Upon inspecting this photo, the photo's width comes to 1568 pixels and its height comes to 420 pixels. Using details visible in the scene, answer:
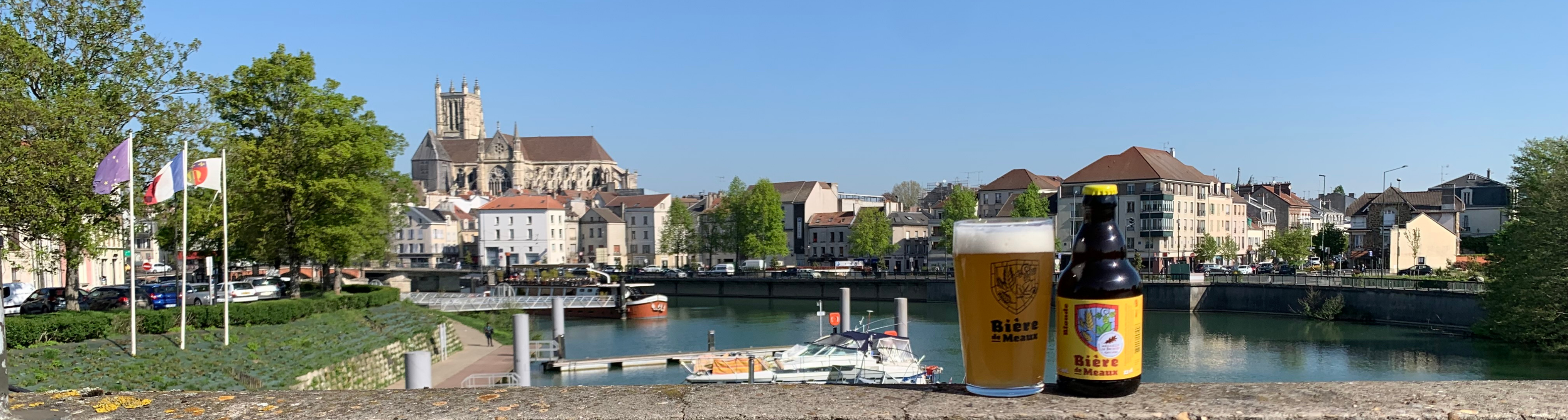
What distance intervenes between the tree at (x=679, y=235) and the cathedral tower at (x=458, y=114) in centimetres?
10069

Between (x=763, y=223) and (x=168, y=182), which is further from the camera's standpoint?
(x=763, y=223)

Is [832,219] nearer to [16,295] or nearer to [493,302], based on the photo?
[493,302]

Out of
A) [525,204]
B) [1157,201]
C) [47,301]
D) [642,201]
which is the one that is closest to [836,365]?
[47,301]

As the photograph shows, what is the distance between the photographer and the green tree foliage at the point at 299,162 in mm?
35656

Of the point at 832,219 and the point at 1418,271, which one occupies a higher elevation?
the point at 832,219

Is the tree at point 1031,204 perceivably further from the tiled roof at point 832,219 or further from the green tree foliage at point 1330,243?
the tiled roof at point 832,219

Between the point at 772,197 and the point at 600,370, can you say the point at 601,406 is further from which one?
the point at 772,197

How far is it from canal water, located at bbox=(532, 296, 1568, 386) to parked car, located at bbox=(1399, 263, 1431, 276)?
631 inches

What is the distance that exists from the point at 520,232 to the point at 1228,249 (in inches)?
2404

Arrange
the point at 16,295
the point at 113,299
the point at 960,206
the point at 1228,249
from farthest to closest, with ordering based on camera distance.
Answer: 1. the point at 1228,249
2. the point at 960,206
3. the point at 16,295
4. the point at 113,299

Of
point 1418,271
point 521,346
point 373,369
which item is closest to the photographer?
point 521,346

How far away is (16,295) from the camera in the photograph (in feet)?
130

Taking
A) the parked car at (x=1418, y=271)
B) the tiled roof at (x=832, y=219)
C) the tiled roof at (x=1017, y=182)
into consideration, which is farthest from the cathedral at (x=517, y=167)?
the parked car at (x=1418, y=271)

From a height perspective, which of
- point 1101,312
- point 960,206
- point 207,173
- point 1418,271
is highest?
point 207,173
